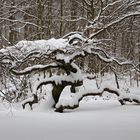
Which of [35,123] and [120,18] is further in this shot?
[120,18]

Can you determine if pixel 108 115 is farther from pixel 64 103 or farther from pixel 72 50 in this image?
pixel 72 50

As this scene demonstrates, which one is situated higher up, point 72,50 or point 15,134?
point 72,50

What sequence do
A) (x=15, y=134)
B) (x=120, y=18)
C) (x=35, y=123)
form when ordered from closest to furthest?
(x=15, y=134), (x=35, y=123), (x=120, y=18)

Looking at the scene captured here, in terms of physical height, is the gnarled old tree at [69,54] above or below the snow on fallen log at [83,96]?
above

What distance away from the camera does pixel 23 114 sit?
11.9 m

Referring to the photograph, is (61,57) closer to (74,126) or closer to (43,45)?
(43,45)

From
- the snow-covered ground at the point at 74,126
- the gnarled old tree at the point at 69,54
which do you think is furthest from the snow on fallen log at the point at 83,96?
the snow-covered ground at the point at 74,126

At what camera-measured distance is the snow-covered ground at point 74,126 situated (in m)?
8.12

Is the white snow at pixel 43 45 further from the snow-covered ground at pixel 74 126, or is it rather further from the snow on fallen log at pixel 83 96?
the snow-covered ground at pixel 74 126

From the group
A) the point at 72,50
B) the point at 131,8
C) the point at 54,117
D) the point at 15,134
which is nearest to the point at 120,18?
the point at 131,8

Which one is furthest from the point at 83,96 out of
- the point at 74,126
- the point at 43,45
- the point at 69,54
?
the point at 74,126

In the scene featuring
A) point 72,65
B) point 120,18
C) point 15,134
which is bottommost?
point 15,134

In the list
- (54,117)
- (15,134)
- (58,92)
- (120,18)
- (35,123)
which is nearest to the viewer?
(15,134)

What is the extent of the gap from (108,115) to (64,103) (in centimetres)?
224
